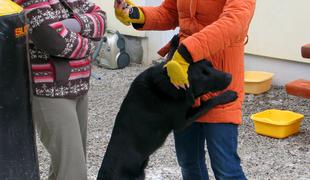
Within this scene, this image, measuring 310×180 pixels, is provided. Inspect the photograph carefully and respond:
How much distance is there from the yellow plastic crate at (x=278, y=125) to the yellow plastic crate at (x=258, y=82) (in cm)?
96

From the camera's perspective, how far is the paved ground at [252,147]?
4.04 m

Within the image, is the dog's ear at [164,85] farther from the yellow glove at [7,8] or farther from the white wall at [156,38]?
the white wall at [156,38]

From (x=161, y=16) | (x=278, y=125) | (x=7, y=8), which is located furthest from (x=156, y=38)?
(x=7, y=8)

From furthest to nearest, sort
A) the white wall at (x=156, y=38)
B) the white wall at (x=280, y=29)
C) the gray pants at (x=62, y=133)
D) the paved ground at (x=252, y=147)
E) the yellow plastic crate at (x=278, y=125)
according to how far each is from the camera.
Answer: the white wall at (x=156, y=38) < the white wall at (x=280, y=29) < the yellow plastic crate at (x=278, y=125) < the paved ground at (x=252, y=147) < the gray pants at (x=62, y=133)

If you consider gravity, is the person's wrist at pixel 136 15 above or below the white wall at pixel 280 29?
above

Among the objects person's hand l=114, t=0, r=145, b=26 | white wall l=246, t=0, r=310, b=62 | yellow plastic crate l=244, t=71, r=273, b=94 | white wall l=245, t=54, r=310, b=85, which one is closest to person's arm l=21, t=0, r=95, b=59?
person's hand l=114, t=0, r=145, b=26

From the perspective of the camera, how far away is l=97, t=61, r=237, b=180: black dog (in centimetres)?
263

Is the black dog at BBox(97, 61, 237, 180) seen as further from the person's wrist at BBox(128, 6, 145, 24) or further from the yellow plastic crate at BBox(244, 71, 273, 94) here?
the yellow plastic crate at BBox(244, 71, 273, 94)

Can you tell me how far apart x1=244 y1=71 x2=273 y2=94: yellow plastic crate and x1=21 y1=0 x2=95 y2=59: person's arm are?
11.3ft

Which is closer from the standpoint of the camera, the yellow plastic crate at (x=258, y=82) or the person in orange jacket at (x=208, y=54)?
the person in orange jacket at (x=208, y=54)

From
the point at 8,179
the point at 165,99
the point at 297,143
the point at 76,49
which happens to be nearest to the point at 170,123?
the point at 165,99

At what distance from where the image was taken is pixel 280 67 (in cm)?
611

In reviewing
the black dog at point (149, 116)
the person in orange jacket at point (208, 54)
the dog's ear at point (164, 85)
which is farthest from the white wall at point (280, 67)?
the dog's ear at point (164, 85)

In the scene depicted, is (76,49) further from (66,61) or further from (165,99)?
(165,99)
